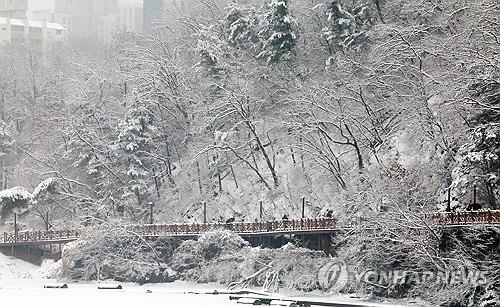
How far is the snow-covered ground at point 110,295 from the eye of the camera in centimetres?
3541

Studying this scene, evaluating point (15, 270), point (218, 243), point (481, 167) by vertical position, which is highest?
point (481, 167)

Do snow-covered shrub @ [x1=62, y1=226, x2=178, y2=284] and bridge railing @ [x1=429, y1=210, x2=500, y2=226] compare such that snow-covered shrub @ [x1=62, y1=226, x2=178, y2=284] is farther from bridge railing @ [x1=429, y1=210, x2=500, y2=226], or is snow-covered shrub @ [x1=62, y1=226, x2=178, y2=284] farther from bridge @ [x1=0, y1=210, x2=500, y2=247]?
bridge railing @ [x1=429, y1=210, x2=500, y2=226]

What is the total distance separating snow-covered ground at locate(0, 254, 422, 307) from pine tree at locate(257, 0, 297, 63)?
18.9 meters

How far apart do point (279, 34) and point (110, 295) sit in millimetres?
23961

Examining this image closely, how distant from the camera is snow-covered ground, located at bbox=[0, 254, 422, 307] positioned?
3541 cm

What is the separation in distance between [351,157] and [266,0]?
18.7 meters

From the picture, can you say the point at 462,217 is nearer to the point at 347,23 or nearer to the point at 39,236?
the point at 347,23

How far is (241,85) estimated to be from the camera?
173 feet

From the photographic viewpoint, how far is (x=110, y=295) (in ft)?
128

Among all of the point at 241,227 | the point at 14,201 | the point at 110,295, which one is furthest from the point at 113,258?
the point at 14,201

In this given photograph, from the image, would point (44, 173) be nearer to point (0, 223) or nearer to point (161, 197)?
point (0, 223)

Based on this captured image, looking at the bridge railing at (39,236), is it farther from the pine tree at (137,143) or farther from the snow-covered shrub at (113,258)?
the pine tree at (137,143)

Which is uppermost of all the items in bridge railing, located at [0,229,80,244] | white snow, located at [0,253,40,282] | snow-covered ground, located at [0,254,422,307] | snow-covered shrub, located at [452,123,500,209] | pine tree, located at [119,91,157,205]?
pine tree, located at [119,91,157,205]

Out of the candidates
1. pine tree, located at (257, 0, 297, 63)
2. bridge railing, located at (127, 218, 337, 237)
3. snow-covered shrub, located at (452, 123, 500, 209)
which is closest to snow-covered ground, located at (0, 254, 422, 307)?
bridge railing, located at (127, 218, 337, 237)
